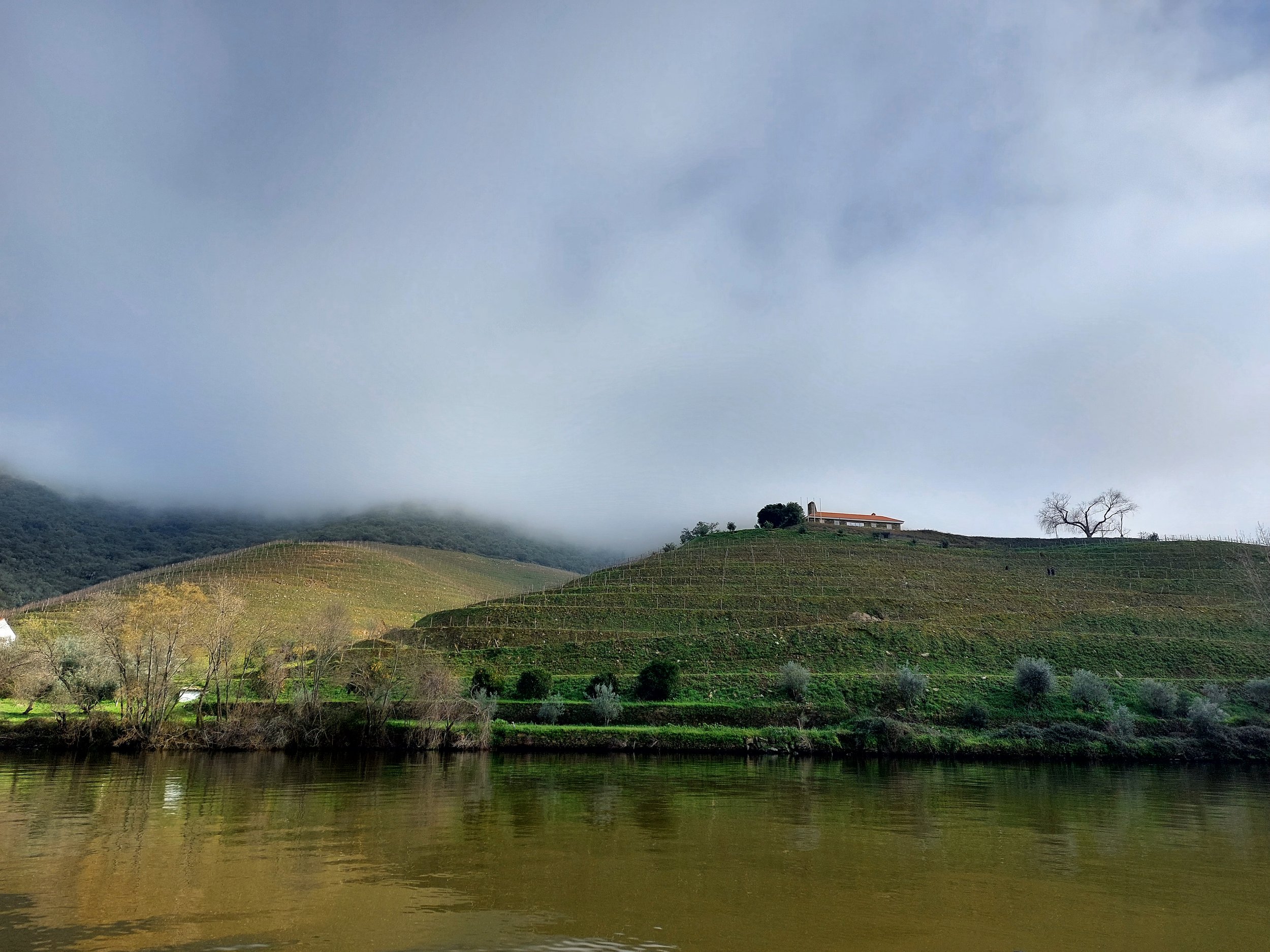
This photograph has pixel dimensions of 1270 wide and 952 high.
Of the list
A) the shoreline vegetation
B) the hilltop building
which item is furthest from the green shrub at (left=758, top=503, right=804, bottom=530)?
the shoreline vegetation

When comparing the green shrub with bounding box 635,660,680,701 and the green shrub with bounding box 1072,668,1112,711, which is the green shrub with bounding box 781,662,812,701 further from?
the green shrub with bounding box 1072,668,1112,711

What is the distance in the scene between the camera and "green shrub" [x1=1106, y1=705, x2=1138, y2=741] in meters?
41.3

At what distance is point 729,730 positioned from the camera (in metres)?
43.2

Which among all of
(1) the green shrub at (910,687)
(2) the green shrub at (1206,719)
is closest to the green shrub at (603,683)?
(1) the green shrub at (910,687)

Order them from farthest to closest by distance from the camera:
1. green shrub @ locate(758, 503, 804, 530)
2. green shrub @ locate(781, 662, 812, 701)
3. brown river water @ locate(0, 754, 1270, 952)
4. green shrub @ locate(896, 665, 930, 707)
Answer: green shrub @ locate(758, 503, 804, 530) → green shrub @ locate(781, 662, 812, 701) → green shrub @ locate(896, 665, 930, 707) → brown river water @ locate(0, 754, 1270, 952)

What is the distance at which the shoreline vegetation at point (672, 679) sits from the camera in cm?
4206

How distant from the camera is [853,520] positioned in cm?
12381

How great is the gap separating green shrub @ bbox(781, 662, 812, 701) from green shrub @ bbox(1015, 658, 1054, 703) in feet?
44.6

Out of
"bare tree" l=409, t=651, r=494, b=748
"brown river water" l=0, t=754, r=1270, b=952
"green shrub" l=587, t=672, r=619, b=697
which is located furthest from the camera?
"green shrub" l=587, t=672, r=619, b=697

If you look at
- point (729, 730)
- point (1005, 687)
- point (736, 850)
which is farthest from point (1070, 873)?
point (1005, 687)

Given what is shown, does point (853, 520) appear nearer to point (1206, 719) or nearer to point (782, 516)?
point (782, 516)

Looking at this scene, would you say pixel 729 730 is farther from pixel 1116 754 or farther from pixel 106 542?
pixel 106 542

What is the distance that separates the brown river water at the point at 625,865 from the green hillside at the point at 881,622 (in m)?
23.5

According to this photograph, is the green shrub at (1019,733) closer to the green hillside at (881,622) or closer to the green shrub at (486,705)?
the green hillside at (881,622)
